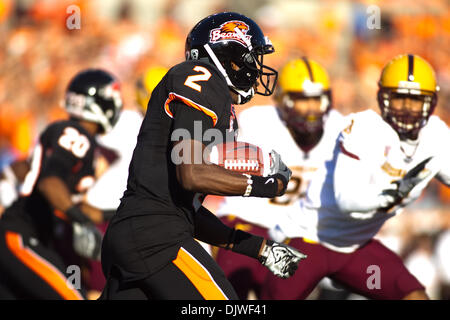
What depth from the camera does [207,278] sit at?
3.18 meters

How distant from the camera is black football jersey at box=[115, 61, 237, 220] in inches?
121

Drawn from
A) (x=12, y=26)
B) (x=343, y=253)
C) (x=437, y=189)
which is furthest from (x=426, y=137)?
(x=12, y=26)

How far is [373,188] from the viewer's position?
4.34m

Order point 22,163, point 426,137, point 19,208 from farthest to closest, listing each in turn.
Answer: point 22,163 < point 19,208 < point 426,137

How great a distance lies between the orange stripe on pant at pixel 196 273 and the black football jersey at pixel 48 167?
2.01 metres

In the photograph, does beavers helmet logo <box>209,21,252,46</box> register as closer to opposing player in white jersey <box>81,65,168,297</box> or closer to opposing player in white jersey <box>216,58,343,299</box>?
opposing player in white jersey <box>216,58,343,299</box>

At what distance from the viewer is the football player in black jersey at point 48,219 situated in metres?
4.76

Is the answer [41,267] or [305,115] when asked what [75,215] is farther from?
[305,115]

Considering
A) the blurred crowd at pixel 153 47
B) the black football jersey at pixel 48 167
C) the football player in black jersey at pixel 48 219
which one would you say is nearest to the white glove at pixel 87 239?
the football player in black jersey at pixel 48 219

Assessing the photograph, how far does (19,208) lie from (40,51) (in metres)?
6.59

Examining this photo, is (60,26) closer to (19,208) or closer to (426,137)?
(19,208)

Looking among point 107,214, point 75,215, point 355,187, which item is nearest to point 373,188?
point 355,187

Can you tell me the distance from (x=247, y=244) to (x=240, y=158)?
498 mm

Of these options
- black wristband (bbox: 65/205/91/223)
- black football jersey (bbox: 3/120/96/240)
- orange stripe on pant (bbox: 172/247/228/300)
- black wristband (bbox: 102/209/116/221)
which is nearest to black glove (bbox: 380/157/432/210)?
orange stripe on pant (bbox: 172/247/228/300)
